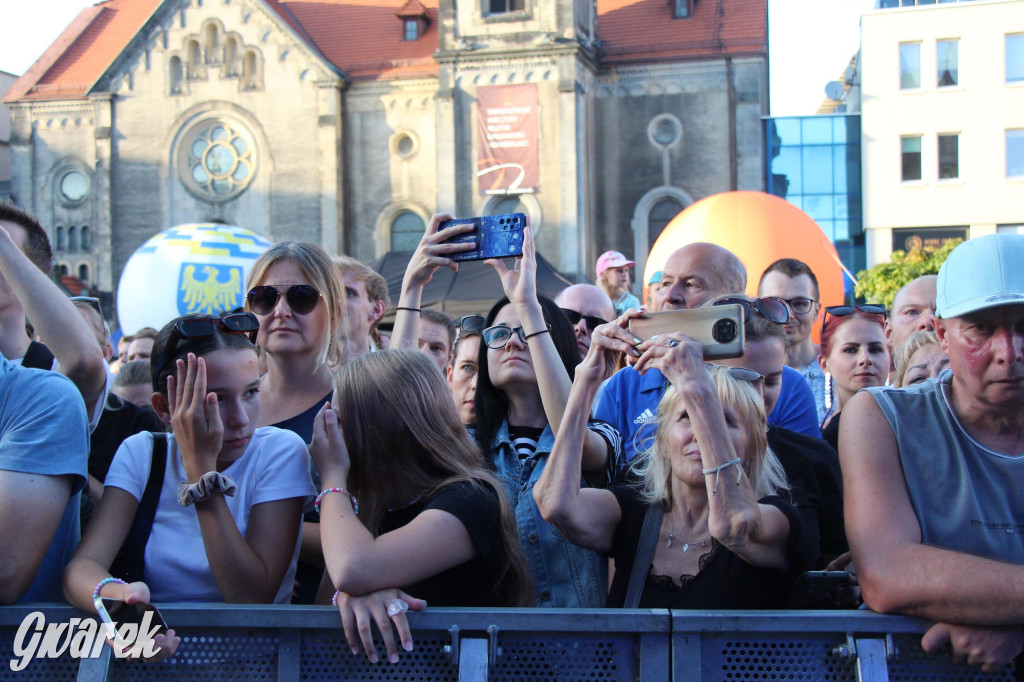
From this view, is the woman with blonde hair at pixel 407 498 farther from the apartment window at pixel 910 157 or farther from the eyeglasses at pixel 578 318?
the apartment window at pixel 910 157

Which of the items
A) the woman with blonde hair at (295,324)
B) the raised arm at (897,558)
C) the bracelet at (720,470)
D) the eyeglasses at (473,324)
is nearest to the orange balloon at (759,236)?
the eyeglasses at (473,324)

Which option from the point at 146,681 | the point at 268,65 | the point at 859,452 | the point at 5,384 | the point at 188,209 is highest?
the point at 268,65

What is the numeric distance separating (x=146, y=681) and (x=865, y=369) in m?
3.75

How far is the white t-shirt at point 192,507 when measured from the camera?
9.31 ft

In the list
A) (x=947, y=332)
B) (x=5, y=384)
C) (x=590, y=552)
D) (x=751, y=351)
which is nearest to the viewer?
(x=947, y=332)

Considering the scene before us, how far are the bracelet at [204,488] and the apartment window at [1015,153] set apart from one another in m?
35.7

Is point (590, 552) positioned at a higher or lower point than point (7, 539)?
lower

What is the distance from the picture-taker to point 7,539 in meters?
2.64

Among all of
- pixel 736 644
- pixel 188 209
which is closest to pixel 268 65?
pixel 188 209

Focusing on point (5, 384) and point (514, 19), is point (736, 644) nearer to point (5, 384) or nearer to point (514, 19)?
point (5, 384)

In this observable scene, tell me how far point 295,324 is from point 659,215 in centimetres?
2814

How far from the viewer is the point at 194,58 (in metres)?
32.8

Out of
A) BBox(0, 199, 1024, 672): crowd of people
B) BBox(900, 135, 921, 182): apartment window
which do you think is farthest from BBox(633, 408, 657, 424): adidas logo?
BBox(900, 135, 921, 182): apartment window

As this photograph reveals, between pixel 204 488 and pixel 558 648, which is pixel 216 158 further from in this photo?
pixel 558 648
